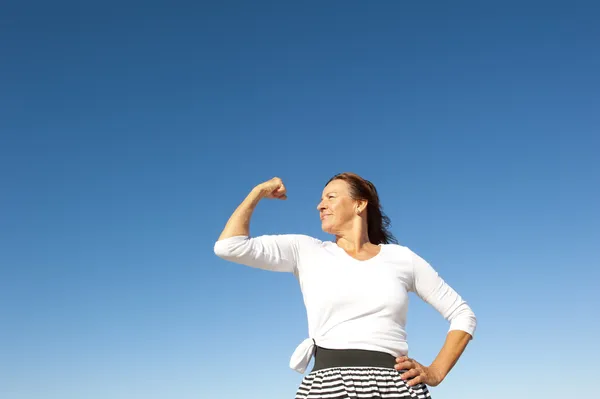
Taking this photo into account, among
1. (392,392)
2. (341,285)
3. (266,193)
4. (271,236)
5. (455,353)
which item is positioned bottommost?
(392,392)

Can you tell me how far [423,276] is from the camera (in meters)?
5.37

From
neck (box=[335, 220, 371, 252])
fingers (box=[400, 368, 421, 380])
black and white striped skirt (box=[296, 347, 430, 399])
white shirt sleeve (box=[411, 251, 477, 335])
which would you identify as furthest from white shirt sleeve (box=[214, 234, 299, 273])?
fingers (box=[400, 368, 421, 380])

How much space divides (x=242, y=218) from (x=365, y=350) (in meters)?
1.29

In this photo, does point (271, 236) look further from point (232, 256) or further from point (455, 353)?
point (455, 353)

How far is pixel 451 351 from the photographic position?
529 cm

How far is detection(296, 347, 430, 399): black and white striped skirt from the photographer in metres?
4.66

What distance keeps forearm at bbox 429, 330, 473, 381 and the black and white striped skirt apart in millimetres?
369

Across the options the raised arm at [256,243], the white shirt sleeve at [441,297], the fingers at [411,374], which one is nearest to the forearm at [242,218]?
the raised arm at [256,243]

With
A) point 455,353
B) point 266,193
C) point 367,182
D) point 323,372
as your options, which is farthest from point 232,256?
point 455,353

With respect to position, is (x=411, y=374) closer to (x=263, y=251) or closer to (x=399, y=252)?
(x=399, y=252)

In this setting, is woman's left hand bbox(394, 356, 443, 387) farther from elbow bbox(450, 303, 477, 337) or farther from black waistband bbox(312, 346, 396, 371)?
elbow bbox(450, 303, 477, 337)

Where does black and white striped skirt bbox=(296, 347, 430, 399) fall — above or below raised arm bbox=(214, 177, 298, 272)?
below

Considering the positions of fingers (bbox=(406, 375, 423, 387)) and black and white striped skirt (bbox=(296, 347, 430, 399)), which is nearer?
black and white striped skirt (bbox=(296, 347, 430, 399))

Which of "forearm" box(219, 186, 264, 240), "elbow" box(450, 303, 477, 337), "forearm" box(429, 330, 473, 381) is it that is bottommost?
"forearm" box(429, 330, 473, 381)
